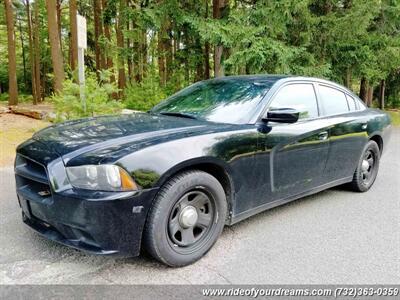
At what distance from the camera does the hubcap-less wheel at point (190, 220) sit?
105 inches

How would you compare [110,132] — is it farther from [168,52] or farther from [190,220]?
[168,52]

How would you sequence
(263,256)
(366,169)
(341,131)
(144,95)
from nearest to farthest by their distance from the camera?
(263,256) → (341,131) → (366,169) → (144,95)

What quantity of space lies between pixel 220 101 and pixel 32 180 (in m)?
1.86

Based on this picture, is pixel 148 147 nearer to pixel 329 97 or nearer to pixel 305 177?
pixel 305 177

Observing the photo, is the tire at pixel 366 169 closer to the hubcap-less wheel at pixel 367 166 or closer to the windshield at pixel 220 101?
the hubcap-less wheel at pixel 367 166

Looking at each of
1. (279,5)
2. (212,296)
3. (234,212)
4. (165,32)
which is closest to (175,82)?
(165,32)

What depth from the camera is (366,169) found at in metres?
4.77

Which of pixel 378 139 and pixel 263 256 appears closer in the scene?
pixel 263 256

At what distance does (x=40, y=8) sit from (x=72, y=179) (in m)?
25.6

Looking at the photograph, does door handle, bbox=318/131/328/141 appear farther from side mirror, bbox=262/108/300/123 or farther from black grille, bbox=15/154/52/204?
black grille, bbox=15/154/52/204

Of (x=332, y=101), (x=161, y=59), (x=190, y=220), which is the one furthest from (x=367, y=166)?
(x=161, y=59)

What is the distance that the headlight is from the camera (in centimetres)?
232

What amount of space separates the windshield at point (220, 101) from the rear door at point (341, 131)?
96cm

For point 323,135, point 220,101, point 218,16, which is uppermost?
point 218,16
